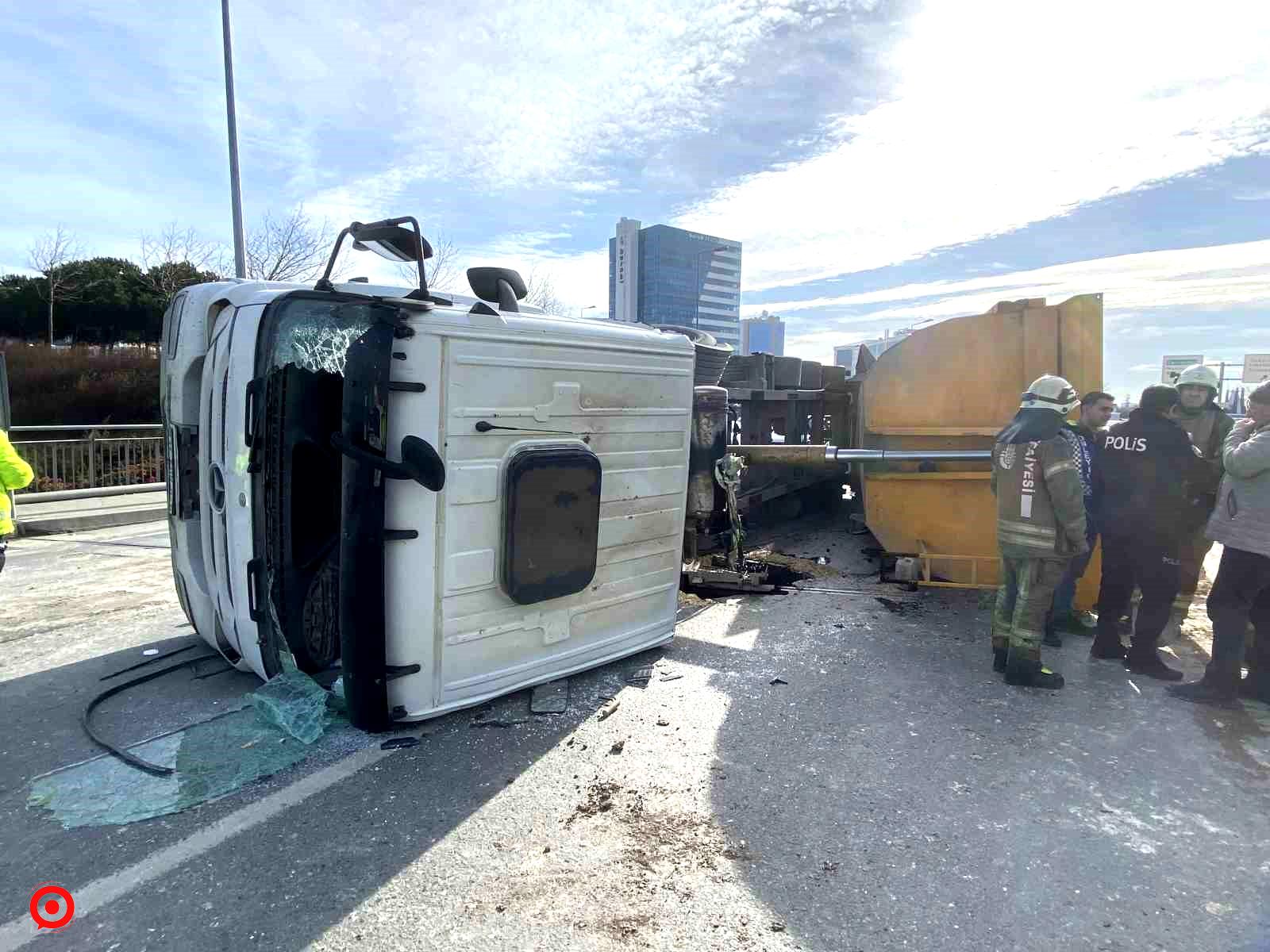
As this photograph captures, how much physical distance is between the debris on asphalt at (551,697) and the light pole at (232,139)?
9.33 metres

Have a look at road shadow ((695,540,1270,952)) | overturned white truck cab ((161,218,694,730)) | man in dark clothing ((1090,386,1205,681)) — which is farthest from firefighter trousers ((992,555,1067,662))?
overturned white truck cab ((161,218,694,730))

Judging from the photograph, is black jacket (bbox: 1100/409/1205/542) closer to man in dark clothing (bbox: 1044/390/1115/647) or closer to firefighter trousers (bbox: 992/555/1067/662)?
man in dark clothing (bbox: 1044/390/1115/647)

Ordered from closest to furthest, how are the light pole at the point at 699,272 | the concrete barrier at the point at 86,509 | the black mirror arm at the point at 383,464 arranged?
the black mirror arm at the point at 383,464 < the concrete barrier at the point at 86,509 < the light pole at the point at 699,272

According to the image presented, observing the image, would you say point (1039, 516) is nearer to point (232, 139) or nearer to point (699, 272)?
point (232, 139)

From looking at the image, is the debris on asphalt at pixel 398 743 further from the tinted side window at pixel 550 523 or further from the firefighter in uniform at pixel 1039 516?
the firefighter in uniform at pixel 1039 516

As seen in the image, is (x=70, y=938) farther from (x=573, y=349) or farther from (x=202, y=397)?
(x=573, y=349)

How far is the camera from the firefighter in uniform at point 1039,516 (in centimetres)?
393

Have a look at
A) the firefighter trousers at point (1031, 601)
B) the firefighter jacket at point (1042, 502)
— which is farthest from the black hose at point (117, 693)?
the firefighter jacket at point (1042, 502)

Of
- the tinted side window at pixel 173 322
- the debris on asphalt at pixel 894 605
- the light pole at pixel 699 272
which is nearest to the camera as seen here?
the tinted side window at pixel 173 322

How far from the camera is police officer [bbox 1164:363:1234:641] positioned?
4.52 m

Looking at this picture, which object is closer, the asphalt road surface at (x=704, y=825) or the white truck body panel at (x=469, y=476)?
the asphalt road surface at (x=704, y=825)

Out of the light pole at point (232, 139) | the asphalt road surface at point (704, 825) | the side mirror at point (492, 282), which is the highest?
the light pole at point (232, 139)

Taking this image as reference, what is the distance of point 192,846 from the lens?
244 centimetres

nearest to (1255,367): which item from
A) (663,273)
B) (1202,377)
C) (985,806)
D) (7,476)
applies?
(1202,377)
